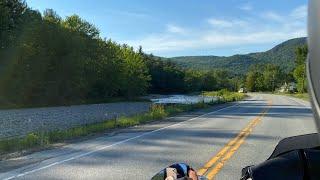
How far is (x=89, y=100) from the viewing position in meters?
93.8

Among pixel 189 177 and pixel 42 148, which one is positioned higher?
pixel 189 177

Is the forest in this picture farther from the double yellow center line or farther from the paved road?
the double yellow center line

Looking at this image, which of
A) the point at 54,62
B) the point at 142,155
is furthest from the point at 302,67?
the point at 54,62

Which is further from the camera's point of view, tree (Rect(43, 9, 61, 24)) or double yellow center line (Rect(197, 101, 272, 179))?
tree (Rect(43, 9, 61, 24))

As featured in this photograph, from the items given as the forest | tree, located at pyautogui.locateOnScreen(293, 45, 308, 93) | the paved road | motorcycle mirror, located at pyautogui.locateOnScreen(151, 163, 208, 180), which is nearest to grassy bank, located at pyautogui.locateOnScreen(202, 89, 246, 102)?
the forest

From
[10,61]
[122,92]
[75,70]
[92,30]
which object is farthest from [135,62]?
[10,61]

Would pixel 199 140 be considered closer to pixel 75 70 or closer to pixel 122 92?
pixel 75 70

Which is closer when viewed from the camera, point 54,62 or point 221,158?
point 221,158

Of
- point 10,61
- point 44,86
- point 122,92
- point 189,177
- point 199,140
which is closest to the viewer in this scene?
point 189,177

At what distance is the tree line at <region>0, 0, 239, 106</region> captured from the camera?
2675 inches

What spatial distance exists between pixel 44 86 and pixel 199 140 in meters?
63.1

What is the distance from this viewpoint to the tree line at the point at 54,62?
223 ft

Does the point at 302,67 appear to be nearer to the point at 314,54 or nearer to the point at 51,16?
the point at 314,54

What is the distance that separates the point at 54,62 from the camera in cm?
8150
